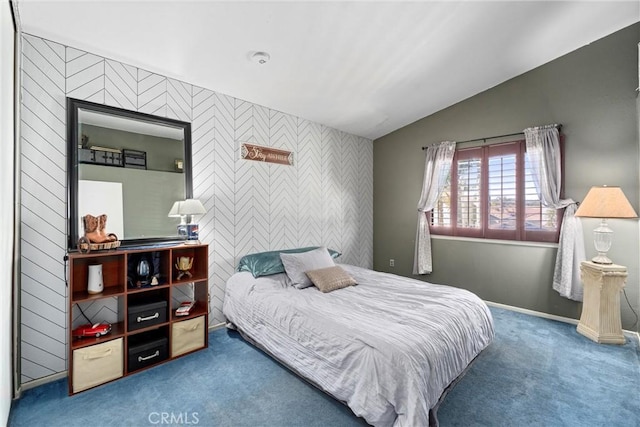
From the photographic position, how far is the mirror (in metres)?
2.29

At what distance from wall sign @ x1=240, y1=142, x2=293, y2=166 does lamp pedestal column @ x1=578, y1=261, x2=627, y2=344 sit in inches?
139

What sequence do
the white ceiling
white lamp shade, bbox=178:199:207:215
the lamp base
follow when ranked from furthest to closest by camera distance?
the lamp base
white lamp shade, bbox=178:199:207:215
the white ceiling

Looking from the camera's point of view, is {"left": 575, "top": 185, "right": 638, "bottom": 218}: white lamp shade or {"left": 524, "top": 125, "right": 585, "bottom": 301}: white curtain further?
{"left": 524, "top": 125, "right": 585, "bottom": 301}: white curtain

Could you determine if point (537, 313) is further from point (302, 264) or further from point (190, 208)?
point (190, 208)

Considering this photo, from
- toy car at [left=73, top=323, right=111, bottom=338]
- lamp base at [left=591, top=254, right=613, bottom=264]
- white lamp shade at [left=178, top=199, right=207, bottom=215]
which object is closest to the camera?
toy car at [left=73, top=323, right=111, bottom=338]

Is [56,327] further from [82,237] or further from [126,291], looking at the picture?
[82,237]

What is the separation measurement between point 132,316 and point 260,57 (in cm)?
245

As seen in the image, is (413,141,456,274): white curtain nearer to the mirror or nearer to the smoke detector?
the smoke detector

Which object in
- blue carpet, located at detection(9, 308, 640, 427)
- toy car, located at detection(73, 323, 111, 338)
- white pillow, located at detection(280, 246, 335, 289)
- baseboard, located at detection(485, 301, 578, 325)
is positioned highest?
white pillow, located at detection(280, 246, 335, 289)

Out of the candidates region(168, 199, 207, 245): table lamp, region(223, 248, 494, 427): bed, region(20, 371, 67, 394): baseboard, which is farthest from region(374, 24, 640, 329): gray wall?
region(20, 371, 67, 394): baseboard

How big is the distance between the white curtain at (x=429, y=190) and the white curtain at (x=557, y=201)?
984 millimetres

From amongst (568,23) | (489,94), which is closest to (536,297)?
(489,94)

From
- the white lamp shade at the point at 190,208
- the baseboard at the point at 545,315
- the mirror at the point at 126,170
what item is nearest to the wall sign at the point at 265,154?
the mirror at the point at 126,170

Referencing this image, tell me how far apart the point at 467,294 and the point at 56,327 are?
342 centimetres
